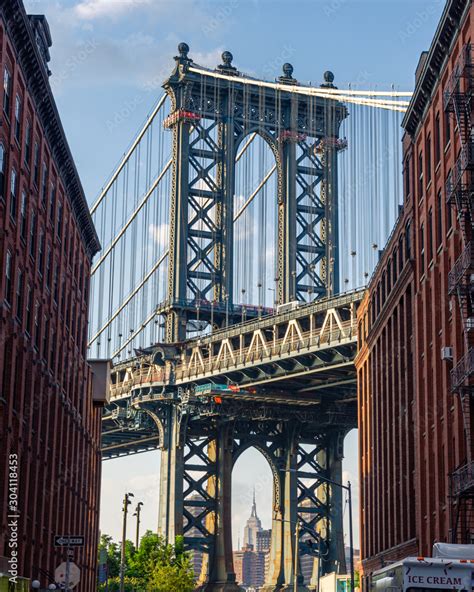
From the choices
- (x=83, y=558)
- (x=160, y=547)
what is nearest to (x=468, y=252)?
(x=83, y=558)

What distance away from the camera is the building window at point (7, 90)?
48469mm

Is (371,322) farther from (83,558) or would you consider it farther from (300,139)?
(300,139)

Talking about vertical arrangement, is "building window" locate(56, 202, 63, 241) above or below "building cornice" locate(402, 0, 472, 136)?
below

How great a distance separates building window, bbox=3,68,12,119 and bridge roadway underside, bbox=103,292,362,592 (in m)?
55.4

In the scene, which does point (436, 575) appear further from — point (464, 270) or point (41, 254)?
point (41, 254)

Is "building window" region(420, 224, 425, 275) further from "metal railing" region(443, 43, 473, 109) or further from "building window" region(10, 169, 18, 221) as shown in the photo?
"building window" region(10, 169, 18, 221)

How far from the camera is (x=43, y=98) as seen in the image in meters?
56.6

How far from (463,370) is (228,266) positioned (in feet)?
240

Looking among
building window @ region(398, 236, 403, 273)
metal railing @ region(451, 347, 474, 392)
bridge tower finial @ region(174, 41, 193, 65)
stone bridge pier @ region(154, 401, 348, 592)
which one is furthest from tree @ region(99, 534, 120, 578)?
metal railing @ region(451, 347, 474, 392)

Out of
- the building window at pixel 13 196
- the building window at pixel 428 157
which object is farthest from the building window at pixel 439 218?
the building window at pixel 13 196

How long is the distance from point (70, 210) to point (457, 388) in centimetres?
3244

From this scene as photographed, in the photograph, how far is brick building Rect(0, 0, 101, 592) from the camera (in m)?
49.0

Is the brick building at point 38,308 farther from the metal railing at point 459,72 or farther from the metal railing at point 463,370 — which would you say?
the metal railing at point 463,370

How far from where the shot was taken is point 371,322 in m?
79.8
